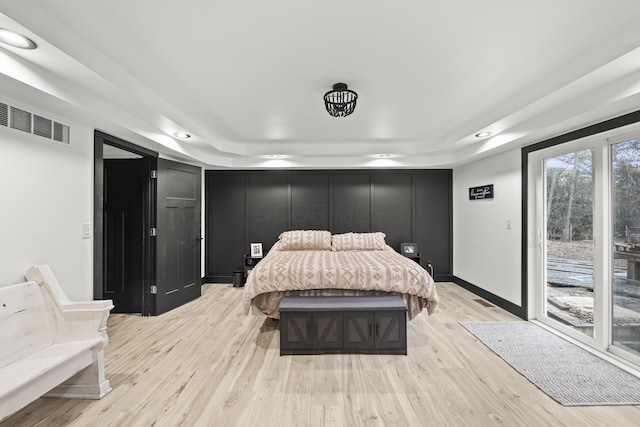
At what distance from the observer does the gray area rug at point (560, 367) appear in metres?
2.00

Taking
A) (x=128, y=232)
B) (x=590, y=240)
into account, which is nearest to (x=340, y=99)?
(x=590, y=240)

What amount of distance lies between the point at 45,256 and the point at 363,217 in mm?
4212

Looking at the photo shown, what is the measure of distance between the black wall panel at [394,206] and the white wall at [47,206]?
13.5 feet

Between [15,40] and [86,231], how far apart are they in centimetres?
163

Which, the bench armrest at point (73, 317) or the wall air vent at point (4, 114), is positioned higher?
the wall air vent at point (4, 114)

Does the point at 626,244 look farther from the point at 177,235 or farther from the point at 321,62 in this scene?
the point at 177,235

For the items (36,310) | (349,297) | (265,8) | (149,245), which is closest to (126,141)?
(149,245)

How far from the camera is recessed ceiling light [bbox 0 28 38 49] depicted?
4.92 feet

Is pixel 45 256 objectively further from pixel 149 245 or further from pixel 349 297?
pixel 349 297

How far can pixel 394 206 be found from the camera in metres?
5.23

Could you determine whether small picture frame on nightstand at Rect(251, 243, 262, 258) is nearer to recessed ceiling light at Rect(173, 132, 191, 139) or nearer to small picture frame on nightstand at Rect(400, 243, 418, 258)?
recessed ceiling light at Rect(173, 132, 191, 139)

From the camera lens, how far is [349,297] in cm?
285

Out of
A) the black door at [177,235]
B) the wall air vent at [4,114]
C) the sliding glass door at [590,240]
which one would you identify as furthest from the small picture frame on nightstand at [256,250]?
the sliding glass door at [590,240]

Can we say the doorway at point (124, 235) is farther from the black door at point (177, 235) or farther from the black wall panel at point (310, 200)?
the black wall panel at point (310, 200)
